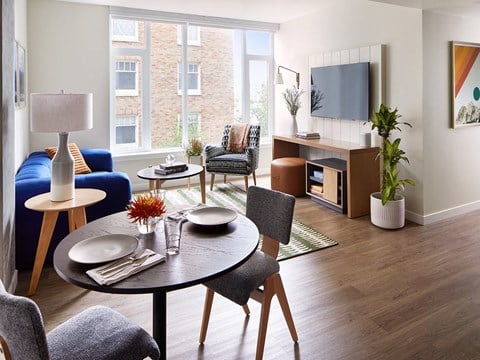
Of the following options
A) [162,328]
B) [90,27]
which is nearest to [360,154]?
[162,328]

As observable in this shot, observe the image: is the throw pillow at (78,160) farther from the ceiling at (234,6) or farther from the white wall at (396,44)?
the white wall at (396,44)

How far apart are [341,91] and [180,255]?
12.4 ft

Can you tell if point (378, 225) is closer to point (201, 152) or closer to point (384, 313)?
point (384, 313)

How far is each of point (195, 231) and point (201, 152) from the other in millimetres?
3416

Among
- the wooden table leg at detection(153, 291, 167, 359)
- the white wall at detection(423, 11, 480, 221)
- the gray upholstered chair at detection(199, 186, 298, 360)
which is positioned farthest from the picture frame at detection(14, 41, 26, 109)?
the white wall at detection(423, 11, 480, 221)

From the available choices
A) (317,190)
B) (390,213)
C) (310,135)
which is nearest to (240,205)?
(317,190)

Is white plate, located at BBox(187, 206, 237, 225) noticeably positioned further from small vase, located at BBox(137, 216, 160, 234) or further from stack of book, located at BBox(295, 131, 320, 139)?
stack of book, located at BBox(295, 131, 320, 139)

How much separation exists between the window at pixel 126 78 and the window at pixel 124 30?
35 centimetres

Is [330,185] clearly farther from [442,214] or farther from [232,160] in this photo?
[232,160]

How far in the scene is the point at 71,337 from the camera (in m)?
1.28

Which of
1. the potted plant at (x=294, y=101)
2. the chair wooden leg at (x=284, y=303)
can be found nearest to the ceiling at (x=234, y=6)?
the potted plant at (x=294, y=101)

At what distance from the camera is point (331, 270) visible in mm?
2783

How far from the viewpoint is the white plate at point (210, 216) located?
1.68m

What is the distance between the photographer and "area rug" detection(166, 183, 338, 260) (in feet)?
→ 10.5
